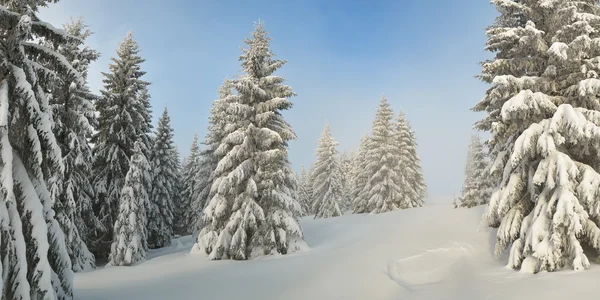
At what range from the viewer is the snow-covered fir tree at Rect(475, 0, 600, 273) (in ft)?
31.4

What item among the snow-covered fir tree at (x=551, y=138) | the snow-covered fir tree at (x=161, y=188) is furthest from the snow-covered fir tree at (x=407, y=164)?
the snow-covered fir tree at (x=551, y=138)

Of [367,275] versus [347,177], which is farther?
[347,177]

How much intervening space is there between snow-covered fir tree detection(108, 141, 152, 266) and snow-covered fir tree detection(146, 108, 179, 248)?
7.62m

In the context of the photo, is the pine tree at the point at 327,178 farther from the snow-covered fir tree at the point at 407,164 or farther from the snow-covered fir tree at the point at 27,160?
the snow-covered fir tree at the point at 27,160

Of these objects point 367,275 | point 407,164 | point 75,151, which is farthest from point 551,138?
point 407,164

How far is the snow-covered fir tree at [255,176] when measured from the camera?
762 inches

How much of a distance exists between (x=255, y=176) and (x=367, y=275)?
30.9 feet

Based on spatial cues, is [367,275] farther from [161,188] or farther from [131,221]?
[161,188]

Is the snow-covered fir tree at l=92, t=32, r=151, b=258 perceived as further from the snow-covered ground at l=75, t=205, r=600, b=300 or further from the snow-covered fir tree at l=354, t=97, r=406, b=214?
the snow-covered fir tree at l=354, t=97, r=406, b=214

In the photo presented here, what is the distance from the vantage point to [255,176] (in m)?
20.5

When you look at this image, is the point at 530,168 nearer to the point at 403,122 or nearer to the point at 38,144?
the point at 38,144

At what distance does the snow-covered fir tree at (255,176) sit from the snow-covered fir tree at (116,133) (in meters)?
6.72

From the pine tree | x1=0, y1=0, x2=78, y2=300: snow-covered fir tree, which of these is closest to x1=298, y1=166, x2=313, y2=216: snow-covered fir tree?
the pine tree

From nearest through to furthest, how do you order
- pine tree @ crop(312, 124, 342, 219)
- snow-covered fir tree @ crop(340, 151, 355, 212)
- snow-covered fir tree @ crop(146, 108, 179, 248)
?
snow-covered fir tree @ crop(146, 108, 179, 248) → pine tree @ crop(312, 124, 342, 219) → snow-covered fir tree @ crop(340, 151, 355, 212)
